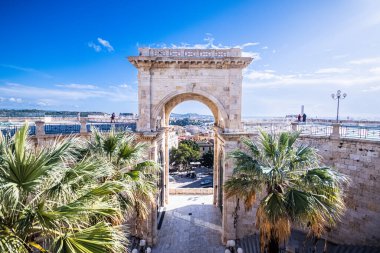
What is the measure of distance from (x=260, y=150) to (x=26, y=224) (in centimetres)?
688

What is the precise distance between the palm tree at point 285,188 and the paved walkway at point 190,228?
7285mm

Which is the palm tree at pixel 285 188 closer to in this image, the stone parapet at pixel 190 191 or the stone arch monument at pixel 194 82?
the stone arch monument at pixel 194 82

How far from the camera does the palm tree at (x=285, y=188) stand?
6.35 metres

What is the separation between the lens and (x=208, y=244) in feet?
45.3

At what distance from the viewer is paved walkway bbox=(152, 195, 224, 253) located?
44.2 feet

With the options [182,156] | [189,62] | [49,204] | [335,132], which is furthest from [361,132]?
[182,156]

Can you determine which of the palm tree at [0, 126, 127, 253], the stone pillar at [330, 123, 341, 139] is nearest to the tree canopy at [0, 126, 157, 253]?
the palm tree at [0, 126, 127, 253]

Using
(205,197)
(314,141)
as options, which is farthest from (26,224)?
(205,197)

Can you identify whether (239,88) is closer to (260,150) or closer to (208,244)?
(260,150)

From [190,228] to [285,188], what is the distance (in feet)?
32.7

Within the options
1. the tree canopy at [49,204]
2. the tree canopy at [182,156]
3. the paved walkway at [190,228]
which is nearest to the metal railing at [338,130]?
the paved walkway at [190,228]

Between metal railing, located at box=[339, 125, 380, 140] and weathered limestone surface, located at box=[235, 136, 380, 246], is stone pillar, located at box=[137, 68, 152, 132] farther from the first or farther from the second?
metal railing, located at box=[339, 125, 380, 140]

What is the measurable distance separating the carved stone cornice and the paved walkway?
11.2 meters

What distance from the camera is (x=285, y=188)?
7742mm
